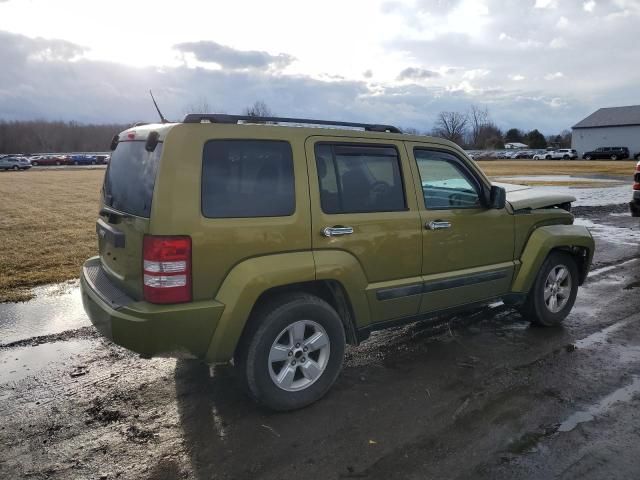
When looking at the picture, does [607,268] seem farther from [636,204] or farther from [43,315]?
[43,315]

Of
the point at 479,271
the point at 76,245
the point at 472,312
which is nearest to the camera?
the point at 479,271

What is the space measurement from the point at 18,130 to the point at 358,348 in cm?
14079

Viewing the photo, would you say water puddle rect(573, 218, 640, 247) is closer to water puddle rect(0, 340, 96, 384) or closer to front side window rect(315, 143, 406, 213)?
front side window rect(315, 143, 406, 213)

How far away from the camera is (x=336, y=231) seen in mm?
3617

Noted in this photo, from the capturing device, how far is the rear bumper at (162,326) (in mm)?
3115

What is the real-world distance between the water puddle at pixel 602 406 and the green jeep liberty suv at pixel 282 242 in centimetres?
131

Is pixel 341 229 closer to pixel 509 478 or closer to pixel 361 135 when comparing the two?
pixel 361 135

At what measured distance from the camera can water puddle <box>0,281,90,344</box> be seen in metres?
5.27

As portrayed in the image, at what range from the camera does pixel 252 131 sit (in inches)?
135

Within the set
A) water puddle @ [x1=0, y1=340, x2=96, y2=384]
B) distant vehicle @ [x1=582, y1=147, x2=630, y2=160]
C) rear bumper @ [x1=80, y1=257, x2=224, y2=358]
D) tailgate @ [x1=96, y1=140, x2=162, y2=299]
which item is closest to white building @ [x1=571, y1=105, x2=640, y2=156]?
distant vehicle @ [x1=582, y1=147, x2=630, y2=160]

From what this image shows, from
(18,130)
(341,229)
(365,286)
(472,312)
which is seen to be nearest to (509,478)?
(365,286)

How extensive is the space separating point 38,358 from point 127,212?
210 centimetres

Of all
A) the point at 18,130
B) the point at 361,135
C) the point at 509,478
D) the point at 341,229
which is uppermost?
the point at 18,130

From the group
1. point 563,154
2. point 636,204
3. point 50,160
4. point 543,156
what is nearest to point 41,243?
point 636,204
